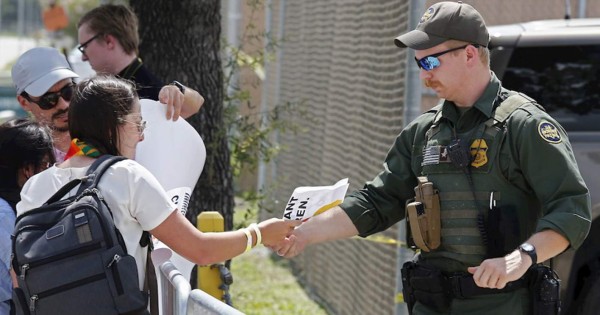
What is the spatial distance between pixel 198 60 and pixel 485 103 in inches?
124

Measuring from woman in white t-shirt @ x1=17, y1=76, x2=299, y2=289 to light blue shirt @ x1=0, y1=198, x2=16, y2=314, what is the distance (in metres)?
0.41

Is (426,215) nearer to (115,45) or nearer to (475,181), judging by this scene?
(475,181)

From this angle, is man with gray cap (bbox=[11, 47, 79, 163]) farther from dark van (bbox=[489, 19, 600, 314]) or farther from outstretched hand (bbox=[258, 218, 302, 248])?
dark van (bbox=[489, 19, 600, 314])

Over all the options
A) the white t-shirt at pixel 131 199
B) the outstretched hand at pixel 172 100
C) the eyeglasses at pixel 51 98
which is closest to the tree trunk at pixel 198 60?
the eyeglasses at pixel 51 98

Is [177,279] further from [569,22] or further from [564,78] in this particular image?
[569,22]

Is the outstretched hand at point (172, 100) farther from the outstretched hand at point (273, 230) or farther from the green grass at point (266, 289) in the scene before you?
the green grass at point (266, 289)

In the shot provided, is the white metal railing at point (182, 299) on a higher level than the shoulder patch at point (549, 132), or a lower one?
lower

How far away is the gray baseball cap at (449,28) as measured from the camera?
12.0 feet

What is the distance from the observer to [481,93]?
3.74 meters

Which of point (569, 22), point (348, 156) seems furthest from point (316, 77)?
point (569, 22)

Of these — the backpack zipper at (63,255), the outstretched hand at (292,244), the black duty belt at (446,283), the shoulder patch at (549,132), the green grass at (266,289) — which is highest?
the shoulder patch at (549,132)

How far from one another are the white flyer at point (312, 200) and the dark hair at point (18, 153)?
3.26 ft

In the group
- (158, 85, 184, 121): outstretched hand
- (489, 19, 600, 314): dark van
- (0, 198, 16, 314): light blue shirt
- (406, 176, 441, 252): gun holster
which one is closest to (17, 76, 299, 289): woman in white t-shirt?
(0, 198, 16, 314): light blue shirt

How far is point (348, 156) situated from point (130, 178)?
4.20 meters
